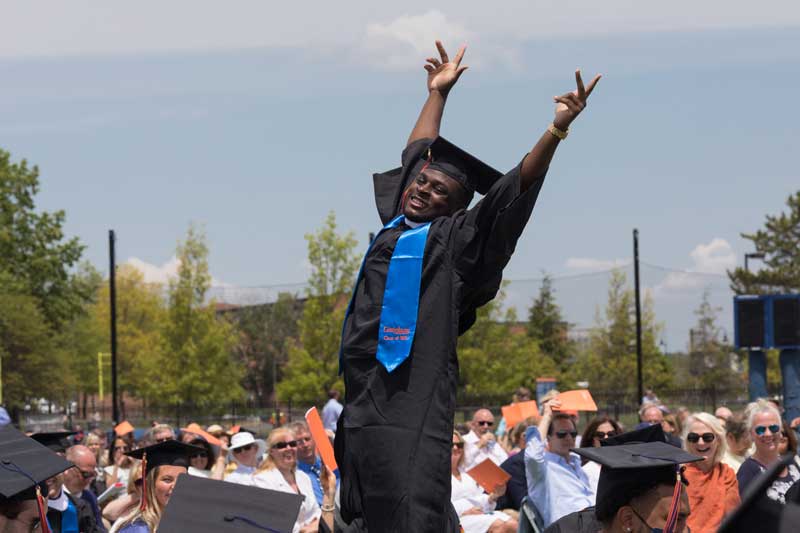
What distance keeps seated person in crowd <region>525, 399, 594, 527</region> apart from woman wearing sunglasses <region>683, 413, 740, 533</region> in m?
0.72

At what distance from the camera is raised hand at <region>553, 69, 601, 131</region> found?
156 inches

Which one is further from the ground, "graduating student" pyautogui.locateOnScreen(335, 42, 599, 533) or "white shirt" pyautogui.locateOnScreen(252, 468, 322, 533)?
"graduating student" pyautogui.locateOnScreen(335, 42, 599, 533)

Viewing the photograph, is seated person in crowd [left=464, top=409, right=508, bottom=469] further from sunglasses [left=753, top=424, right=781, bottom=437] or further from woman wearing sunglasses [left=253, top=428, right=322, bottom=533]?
sunglasses [left=753, top=424, right=781, bottom=437]

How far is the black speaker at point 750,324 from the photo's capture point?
26.4m

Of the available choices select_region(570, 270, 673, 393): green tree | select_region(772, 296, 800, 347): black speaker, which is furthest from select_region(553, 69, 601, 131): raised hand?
select_region(570, 270, 673, 393): green tree

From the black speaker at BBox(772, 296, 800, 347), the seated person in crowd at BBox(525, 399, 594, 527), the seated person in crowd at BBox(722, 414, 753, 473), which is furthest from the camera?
the black speaker at BBox(772, 296, 800, 347)

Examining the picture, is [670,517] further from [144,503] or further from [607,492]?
[144,503]

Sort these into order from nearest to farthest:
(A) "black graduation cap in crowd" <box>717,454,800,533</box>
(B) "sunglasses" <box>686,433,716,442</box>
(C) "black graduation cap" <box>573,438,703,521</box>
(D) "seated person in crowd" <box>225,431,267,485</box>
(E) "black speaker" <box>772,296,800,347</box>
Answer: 1. (A) "black graduation cap in crowd" <box>717,454,800,533</box>
2. (C) "black graduation cap" <box>573,438,703,521</box>
3. (B) "sunglasses" <box>686,433,716,442</box>
4. (D) "seated person in crowd" <box>225,431,267,485</box>
5. (E) "black speaker" <box>772,296,800,347</box>

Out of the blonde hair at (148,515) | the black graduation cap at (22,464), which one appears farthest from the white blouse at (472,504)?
the black graduation cap at (22,464)

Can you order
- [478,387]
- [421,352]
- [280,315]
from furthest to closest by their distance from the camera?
1. [280,315]
2. [478,387]
3. [421,352]

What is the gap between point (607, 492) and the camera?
16.3ft

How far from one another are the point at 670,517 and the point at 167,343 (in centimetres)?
4296

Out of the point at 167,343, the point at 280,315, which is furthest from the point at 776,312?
the point at 280,315

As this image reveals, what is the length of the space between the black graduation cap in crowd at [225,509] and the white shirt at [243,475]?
390 cm
